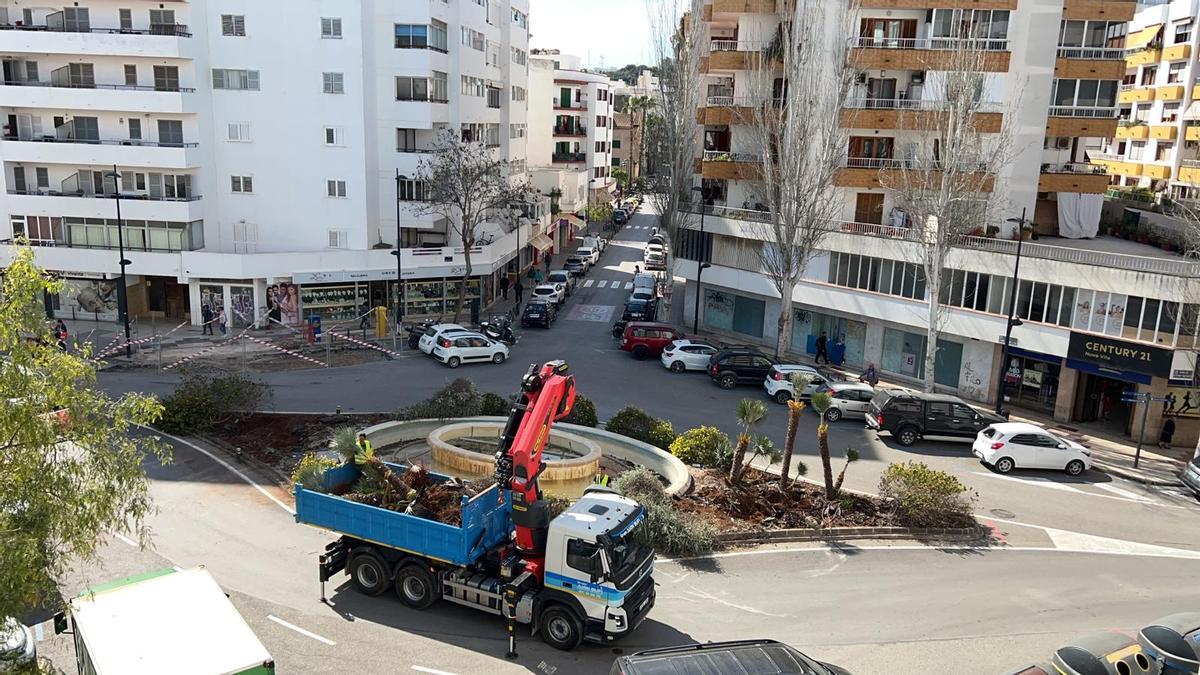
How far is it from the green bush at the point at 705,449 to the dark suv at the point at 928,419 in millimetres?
8104

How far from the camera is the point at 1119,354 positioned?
3033 cm

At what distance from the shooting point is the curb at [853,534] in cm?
2020

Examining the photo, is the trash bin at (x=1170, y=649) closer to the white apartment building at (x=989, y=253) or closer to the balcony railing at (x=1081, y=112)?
the white apartment building at (x=989, y=253)

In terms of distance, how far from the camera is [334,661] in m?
14.4

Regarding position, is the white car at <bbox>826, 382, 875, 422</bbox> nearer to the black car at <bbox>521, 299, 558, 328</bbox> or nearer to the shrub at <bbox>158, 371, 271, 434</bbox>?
the black car at <bbox>521, 299, 558, 328</bbox>

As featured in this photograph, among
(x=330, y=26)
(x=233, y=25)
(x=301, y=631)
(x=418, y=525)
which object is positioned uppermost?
(x=330, y=26)

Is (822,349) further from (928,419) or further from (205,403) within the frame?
(205,403)

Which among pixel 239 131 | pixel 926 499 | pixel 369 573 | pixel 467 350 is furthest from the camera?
pixel 239 131

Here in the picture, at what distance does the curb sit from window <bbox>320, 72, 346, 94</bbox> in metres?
32.8

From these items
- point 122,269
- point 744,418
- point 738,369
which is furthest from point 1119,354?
point 122,269

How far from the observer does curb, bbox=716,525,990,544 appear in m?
20.2

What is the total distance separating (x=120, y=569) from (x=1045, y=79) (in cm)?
3896

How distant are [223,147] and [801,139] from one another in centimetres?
2835

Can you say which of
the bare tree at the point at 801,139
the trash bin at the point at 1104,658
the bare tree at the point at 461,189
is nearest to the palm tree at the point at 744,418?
the trash bin at the point at 1104,658
